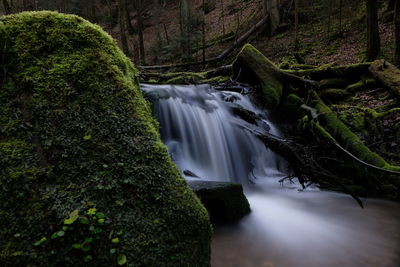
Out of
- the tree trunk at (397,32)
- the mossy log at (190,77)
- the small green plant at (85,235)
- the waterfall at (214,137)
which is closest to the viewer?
the small green plant at (85,235)

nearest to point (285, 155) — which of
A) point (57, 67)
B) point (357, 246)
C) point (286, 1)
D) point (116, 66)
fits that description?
point (357, 246)

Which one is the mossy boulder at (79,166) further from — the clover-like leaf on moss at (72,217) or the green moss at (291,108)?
the green moss at (291,108)

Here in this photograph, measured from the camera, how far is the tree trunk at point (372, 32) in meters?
9.27

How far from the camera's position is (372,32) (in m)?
9.58

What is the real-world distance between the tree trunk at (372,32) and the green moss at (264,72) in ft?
13.3

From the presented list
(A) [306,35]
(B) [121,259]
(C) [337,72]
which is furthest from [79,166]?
(A) [306,35]

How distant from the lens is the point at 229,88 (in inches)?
384

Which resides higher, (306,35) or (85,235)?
(306,35)

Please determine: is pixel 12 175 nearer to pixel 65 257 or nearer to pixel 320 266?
pixel 65 257

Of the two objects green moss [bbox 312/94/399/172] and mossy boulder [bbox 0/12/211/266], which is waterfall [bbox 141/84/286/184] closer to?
green moss [bbox 312/94/399/172]

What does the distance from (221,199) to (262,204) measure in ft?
5.27

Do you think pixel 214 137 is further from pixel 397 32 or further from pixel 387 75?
pixel 397 32

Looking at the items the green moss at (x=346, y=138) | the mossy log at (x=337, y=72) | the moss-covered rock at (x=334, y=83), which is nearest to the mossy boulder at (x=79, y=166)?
the green moss at (x=346, y=138)

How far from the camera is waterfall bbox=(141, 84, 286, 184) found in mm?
6617
